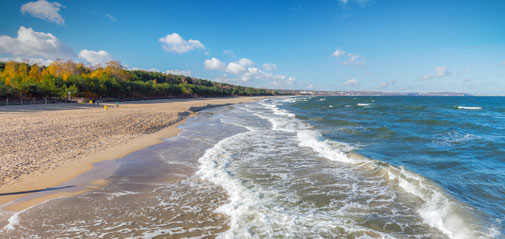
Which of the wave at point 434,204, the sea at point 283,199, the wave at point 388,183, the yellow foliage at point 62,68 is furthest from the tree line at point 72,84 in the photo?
the wave at point 434,204

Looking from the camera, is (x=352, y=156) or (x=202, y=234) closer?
(x=202, y=234)

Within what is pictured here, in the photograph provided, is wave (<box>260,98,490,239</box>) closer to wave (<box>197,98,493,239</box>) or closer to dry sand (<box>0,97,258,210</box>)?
wave (<box>197,98,493,239</box>)

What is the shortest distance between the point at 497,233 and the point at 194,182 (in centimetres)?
710

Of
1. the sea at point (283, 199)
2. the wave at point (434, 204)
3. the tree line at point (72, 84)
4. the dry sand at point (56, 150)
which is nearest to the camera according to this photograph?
the sea at point (283, 199)

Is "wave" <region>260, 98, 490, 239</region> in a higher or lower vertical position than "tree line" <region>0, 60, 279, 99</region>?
lower

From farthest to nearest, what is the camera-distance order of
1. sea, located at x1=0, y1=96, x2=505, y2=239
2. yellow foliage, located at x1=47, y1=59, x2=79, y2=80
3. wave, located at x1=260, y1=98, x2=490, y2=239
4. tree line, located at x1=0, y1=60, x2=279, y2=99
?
yellow foliage, located at x1=47, y1=59, x2=79, y2=80 → tree line, located at x1=0, y1=60, x2=279, y2=99 → wave, located at x1=260, y1=98, x2=490, y2=239 → sea, located at x1=0, y1=96, x2=505, y2=239

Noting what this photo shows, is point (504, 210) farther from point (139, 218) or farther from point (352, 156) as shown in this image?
point (139, 218)

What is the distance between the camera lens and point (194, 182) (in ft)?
24.3

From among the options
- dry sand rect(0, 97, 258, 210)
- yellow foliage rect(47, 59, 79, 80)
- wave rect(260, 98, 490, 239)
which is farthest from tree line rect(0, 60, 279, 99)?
wave rect(260, 98, 490, 239)

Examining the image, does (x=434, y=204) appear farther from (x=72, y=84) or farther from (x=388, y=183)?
(x=72, y=84)

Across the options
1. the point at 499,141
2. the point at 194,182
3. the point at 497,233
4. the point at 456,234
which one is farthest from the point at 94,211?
the point at 499,141

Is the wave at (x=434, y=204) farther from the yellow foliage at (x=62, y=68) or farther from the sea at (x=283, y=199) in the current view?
the yellow foliage at (x=62, y=68)

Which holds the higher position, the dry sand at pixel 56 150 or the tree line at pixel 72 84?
the tree line at pixel 72 84

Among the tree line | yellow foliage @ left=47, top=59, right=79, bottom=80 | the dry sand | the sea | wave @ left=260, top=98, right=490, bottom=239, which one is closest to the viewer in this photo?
the sea
